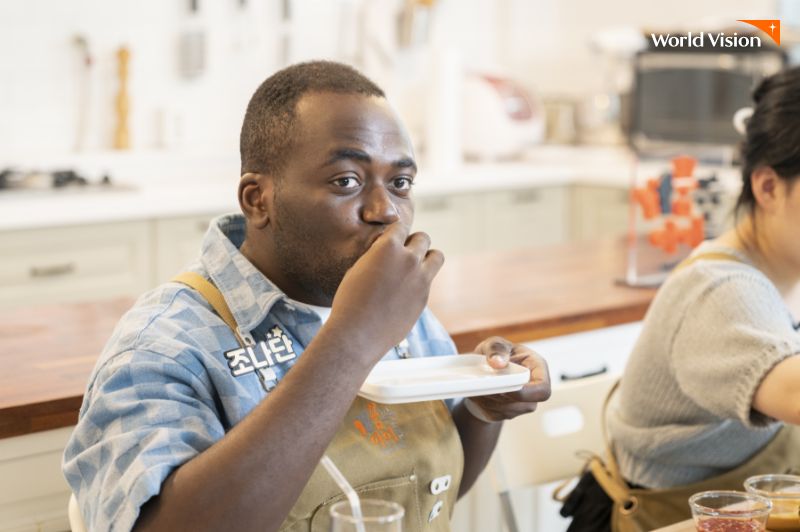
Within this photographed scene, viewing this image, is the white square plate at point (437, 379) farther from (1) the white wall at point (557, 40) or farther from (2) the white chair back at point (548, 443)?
(1) the white wall at point (557, 40)

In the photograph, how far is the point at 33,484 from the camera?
1.63 metres

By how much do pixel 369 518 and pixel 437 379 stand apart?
0.38m

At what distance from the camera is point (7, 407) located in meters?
1.55

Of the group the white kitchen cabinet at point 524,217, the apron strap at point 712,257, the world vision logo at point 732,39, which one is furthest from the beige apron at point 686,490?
the white kitchen cabinet at point 524,217

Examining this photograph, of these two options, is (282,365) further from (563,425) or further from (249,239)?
(563,425)

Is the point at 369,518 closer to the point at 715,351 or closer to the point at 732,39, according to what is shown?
the point at 715,351

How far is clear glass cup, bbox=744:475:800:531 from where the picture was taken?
1290 mm

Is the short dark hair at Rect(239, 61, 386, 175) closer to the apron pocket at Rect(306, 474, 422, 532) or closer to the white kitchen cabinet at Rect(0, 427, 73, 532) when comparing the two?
the apron pocket at Rect(306, 474, 422, 532)

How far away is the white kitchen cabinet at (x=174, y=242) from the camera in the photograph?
3.41 m

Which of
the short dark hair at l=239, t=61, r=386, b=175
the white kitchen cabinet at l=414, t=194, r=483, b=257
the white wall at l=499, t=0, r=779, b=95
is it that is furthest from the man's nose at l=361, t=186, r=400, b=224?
the white wall at l=499, t=0, r=779, b=95

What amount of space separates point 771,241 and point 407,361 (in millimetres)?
664

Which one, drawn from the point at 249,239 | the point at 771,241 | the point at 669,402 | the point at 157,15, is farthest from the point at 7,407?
the point at 157,15

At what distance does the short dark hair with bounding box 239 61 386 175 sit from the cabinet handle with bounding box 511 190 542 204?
2.95m

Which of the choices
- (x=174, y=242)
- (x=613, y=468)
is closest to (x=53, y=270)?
(x=174, y=242)
